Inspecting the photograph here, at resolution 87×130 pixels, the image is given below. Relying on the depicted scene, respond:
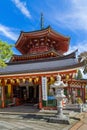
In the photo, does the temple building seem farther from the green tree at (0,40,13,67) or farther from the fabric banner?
the green tree at (0,40,13,67)

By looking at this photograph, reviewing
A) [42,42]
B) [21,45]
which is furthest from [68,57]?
[21,45]

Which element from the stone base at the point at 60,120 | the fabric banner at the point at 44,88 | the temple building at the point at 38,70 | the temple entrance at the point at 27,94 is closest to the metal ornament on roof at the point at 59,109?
the stone base at the point at 60,120

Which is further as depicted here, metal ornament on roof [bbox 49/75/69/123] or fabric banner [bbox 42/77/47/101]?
fabric banner [bbox 42/77/47/101]

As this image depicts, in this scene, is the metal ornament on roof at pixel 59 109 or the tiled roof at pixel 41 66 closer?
the metal ornament on roof at pixel 59 109

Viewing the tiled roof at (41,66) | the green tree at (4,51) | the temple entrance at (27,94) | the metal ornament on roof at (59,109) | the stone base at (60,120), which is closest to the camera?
the green tree at (4,51)

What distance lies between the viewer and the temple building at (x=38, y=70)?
1778 cm

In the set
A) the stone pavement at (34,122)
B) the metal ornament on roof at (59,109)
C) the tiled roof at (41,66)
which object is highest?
the tiled roof at (41,66)

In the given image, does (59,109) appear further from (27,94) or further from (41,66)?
(27,94)

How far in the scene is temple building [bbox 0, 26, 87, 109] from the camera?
17.8 meters

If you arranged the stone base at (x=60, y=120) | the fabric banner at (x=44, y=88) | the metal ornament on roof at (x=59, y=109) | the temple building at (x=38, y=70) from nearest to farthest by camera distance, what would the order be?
the stone base at (x=60, y=120) < the metal ornament on roof at (x=59, y=109) < the fabric banner at (x=44, y=88) < the temple building at (x=38, y=70)

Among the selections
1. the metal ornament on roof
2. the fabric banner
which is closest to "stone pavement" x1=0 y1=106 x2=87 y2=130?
the metal ornament on roof

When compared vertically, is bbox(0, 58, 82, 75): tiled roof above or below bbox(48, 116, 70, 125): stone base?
above

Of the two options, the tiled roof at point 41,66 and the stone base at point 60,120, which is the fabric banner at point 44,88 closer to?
the tiled roof at point 41,66

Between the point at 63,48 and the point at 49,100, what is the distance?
12.9 m
